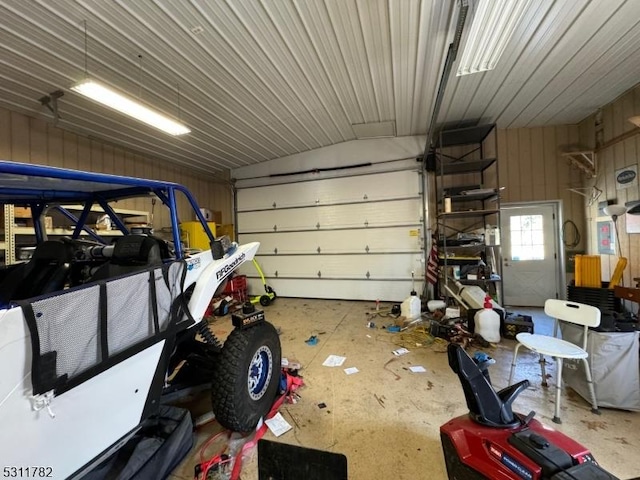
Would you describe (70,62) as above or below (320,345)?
above

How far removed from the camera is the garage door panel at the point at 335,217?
5.81 meters

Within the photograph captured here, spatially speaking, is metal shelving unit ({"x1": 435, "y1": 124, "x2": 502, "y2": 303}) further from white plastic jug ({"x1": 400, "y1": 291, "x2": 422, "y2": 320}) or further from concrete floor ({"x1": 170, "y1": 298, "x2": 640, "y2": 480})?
concrete floor ({"x1": 170, "y1": 298, "x2": 640, "y2": 480})

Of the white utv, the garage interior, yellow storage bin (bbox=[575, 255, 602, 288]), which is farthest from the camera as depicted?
yellow storage bin (bbox=[575, 255, 602, 288])

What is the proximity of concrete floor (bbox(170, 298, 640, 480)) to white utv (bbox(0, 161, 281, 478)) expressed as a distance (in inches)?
15.7

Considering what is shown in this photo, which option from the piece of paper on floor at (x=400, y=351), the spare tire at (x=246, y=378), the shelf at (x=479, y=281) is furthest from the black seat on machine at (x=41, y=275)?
the shelf at (x=479, y=281)

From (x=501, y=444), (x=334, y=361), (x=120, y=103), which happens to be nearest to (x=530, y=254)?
(x=334, y=361)

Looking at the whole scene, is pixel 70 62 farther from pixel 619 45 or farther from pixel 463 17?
pixel 619 45

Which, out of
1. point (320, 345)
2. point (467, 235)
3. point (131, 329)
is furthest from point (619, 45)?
point (131, 329)

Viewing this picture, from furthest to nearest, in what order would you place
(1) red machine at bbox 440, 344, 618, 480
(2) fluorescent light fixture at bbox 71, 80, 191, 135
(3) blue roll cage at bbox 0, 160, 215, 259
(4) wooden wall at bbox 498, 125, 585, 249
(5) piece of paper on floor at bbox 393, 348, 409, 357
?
(4) wooden wall at bbox 498, 125, 585, 249 → (5) piece of paper on floor at bbox 393, 348, 409, 357 → (2) fluorescent light fixture at bbox 71, 80, 191, 135 → (3) blue roll cage at bbox 0, 160, 215, 259 → (1) red machine at bbox 440, 344, 618, 480

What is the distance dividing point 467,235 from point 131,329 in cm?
503

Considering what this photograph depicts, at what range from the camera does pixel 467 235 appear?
189 inches

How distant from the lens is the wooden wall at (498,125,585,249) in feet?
16.1

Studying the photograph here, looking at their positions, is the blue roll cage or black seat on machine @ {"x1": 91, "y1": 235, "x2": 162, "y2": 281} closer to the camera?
the blue roll cage

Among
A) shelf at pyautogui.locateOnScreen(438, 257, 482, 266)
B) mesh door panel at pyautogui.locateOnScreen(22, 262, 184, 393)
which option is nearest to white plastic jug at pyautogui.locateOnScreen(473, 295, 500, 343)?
shelf at pyautogui.locateOnScreen(438, 257, 482, 266)
